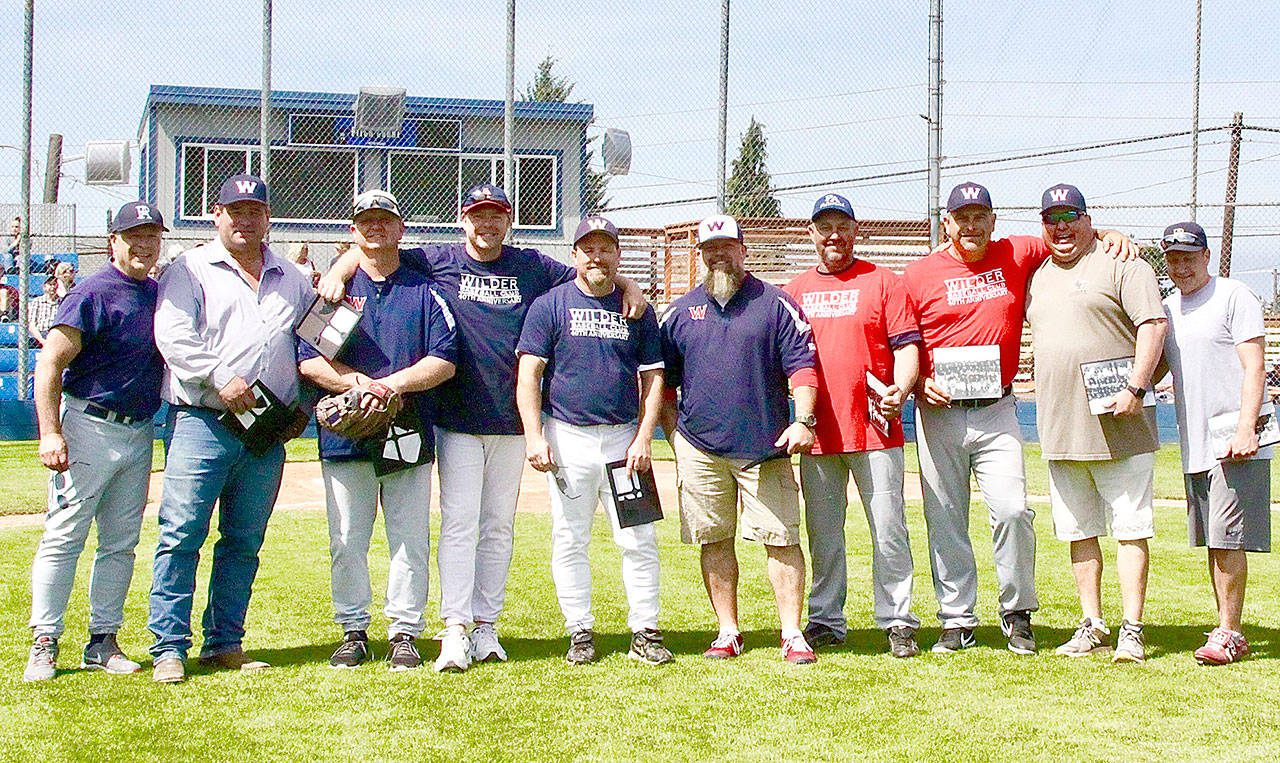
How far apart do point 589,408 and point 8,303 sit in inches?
582

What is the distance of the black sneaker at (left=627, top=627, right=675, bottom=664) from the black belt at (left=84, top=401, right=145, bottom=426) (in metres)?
2.19

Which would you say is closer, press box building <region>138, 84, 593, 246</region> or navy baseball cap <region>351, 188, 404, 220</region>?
navy baseball cap <region>351, 188, 404, 220</region>

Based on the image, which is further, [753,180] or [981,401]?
[753,180]

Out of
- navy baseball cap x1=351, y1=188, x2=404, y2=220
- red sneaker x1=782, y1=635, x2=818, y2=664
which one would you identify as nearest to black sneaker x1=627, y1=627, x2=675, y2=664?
red sneaker x1=782, y1=635, x2=818, y2=664

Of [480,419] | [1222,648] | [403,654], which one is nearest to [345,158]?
[480,419]

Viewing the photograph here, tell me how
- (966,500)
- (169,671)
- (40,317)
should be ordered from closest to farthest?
1. (169,671)
2. (966,500)
3. (40,317)

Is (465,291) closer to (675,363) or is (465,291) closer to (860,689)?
(675,363)

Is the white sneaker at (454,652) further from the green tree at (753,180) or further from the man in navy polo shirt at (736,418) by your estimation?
the green tree at (753,180)

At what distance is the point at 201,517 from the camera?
193 inches

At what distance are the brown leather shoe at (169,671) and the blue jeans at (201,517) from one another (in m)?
0.03

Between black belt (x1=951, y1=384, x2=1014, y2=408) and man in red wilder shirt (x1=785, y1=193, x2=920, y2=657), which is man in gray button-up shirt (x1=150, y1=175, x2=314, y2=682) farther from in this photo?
black belt (x1=951, y1=384, x2=1014, y2=408)

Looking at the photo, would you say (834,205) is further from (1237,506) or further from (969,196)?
(1237,506)

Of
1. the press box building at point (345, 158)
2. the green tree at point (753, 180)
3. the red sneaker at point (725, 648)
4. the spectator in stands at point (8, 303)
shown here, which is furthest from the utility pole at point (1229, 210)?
the spectator in stands at point (8, 303)

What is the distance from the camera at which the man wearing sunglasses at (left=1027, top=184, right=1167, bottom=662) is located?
514cm
